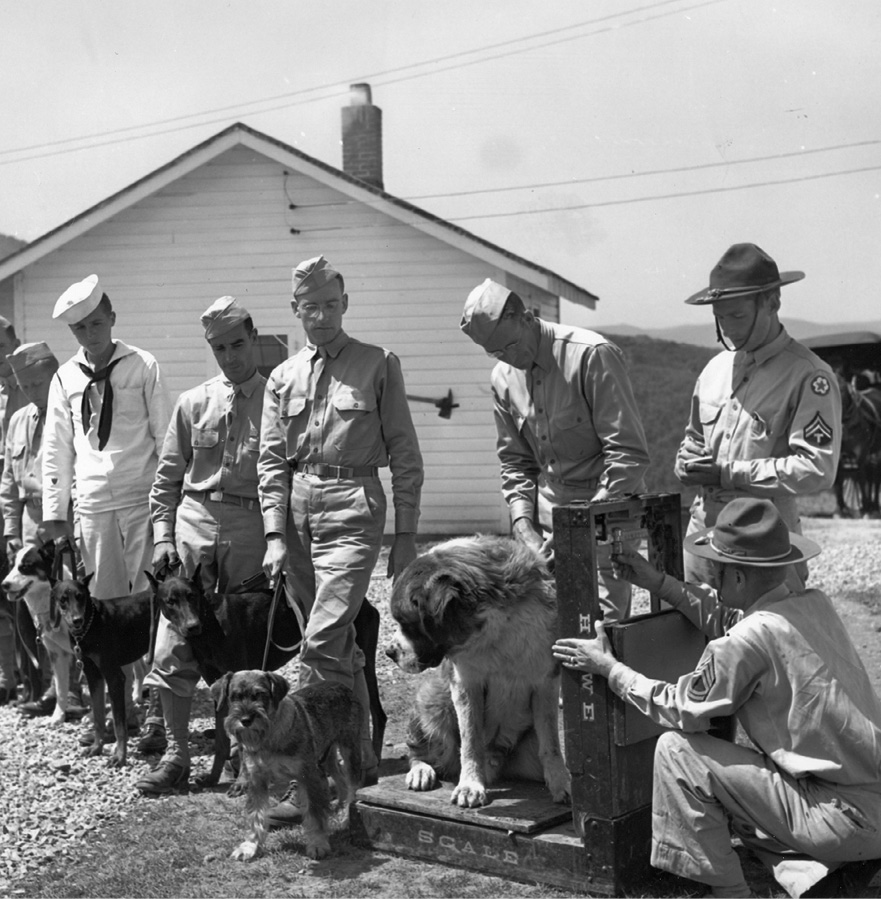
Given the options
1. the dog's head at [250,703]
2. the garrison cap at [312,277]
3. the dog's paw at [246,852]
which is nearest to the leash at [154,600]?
the dog's head at [250,703]

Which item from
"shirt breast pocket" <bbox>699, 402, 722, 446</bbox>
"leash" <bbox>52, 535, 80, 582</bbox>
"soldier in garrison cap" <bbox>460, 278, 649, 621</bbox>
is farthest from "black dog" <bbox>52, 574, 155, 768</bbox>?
"shirt breast pocket" <bbox>699, 402, 722, 446</bbox>

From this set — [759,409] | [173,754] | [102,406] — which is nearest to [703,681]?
[759,409]

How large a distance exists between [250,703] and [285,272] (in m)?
12.6

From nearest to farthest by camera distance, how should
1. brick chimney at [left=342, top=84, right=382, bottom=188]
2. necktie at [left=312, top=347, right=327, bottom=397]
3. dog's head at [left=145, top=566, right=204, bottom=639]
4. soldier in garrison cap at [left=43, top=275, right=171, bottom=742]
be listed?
necktie at [left=312, top=347, right=327, bottom=397] → dog's head at [left=145, top=566, right=204, bottom=639] → soldier in garrison cap at [left=43, top=275, right=171, bottom=742] → brick chimney at [left=342, top=84, right=382, bottom=188]

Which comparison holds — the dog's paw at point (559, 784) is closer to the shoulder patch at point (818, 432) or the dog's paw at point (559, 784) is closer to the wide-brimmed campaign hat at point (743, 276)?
the shoulder patch at point (818, 432)

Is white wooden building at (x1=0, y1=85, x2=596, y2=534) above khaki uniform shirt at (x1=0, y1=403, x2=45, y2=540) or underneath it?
above

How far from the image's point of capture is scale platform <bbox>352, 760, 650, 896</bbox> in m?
3.95

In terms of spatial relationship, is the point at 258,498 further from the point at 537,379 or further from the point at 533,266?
the point at 533,266

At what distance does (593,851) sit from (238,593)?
2.59 metres

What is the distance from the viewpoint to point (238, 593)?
5.85m

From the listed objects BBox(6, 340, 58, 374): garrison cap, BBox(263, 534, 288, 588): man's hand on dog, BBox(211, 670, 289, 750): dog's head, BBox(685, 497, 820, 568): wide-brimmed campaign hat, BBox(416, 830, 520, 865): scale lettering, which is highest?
BBox(6, 340, 58, 374): garrison cap

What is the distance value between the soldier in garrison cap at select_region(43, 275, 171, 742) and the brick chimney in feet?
39.3

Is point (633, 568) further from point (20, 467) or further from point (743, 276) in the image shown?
point (20, 467)

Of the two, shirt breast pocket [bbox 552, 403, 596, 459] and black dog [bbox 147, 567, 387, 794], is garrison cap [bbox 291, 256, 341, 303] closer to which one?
shirt breast pocket [bbox 552, 403, 596, 459]
